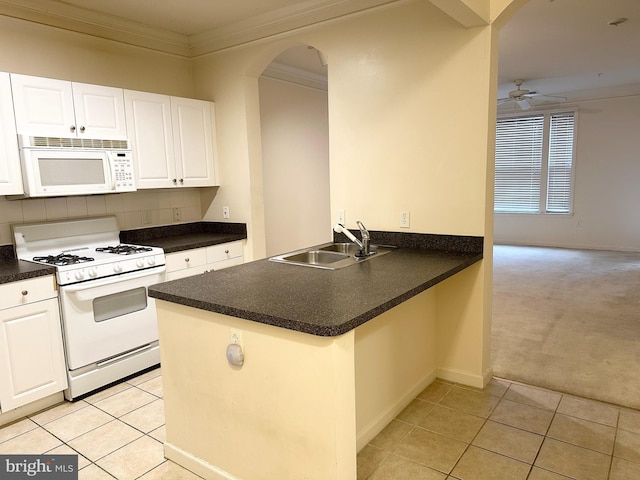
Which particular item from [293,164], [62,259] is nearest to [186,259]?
[62,259]

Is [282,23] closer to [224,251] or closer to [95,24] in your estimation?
[95,24]

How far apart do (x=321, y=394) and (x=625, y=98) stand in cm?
786

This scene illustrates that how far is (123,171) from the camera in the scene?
10.9 feet

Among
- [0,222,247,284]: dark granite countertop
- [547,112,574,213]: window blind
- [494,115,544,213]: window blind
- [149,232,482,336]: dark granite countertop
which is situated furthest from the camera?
[494,115,544,213]: window blind

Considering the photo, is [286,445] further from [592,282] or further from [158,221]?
[592,282]

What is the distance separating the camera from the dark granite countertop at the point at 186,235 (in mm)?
3605

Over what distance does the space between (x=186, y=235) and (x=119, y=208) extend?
25.1 inches

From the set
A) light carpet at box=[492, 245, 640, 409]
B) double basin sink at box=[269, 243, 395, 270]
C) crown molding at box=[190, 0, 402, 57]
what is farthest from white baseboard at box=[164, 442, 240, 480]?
crown molding at box=[190, 0, 402, 57]

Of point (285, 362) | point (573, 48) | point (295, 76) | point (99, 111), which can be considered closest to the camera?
point (285, 362)

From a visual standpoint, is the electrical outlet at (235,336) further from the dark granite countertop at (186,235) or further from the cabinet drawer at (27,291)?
the dark granite countertop at (186,235)

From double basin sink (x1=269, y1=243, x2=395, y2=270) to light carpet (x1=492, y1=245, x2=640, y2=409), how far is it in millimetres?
1238

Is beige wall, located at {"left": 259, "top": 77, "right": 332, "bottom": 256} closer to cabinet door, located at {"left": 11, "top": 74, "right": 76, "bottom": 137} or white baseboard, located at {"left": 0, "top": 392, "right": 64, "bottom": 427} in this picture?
cabinet door, located at {"left": 11, "top": 74, "right": 76, "bottom": 137}

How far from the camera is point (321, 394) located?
64.9 inches

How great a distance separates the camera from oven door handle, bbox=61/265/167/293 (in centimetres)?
277
